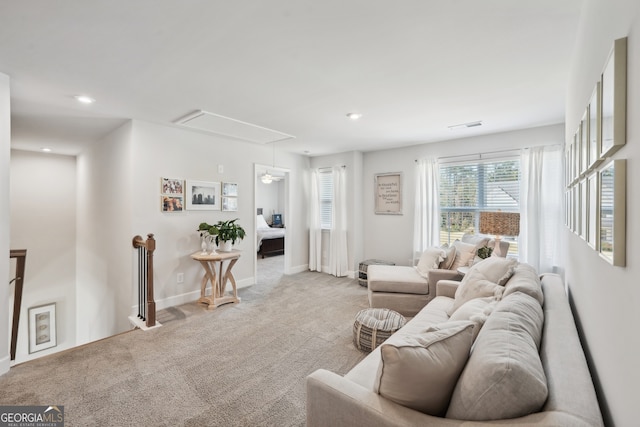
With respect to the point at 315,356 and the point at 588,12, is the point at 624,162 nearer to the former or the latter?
the point at 588,12

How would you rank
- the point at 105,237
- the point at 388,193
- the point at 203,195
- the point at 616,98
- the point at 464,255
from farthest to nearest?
the point at 388,193, the point at 105,237, the point at 203,195, the point at 464,255, the point at 616,98

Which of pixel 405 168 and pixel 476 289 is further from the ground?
pixel 405 168

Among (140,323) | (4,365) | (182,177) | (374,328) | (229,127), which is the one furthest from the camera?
(182,177)

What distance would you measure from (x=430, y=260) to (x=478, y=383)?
2.89 metres

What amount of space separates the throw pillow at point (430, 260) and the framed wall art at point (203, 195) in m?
3.04

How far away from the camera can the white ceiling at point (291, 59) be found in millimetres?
1656

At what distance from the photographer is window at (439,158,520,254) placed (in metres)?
4.12

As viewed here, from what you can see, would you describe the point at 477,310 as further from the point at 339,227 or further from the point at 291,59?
the point at 339,227

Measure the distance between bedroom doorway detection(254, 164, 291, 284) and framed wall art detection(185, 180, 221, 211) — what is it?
2.30ft

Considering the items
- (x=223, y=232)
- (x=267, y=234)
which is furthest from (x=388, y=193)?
(x=267, y=234)

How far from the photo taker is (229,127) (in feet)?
12.8

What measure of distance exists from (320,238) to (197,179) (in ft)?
8.56

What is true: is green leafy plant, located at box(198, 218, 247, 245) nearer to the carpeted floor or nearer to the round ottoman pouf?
the carpeted floor

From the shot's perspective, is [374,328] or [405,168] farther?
[405,168]
